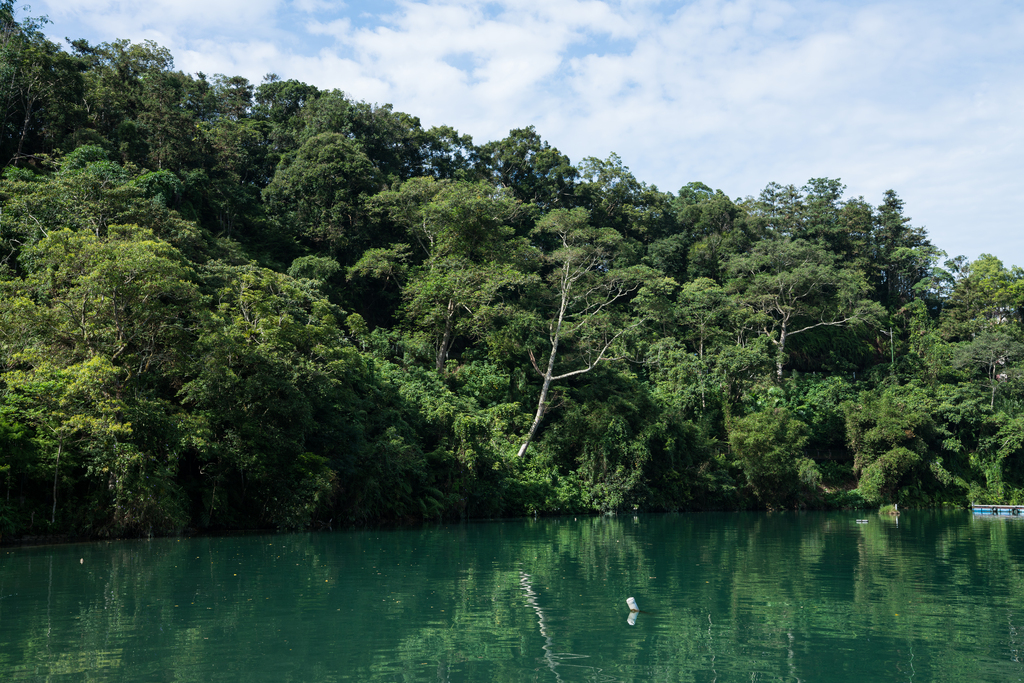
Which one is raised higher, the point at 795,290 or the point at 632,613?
the point at 795,290

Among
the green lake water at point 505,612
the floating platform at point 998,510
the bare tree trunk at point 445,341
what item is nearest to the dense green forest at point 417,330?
the bare tree trunk at point 445,341

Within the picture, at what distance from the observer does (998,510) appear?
41000 mm

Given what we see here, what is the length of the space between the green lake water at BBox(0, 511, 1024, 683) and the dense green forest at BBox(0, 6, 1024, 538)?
4410 mm

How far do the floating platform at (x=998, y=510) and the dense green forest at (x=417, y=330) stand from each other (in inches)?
139

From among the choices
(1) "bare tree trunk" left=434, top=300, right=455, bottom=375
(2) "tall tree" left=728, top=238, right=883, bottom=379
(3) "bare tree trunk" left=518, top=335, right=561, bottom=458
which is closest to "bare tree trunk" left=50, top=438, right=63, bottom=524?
(3) "bare tree trunk" left=518, top=335, right=561, bottom=458

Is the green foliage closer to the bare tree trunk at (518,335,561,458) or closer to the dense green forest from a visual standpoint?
the dense green forest

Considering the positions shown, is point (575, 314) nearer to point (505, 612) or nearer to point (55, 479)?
point (55, 479)

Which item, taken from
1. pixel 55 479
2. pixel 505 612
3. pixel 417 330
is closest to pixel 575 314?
pixel 417 330

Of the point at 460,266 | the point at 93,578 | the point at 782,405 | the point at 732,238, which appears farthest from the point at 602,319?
the point at 93,578

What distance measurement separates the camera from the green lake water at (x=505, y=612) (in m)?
7.98

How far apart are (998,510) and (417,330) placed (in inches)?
1259

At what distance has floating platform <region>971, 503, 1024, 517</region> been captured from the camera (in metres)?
39.9

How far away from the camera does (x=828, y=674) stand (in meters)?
7.80

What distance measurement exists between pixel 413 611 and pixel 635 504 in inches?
1067
